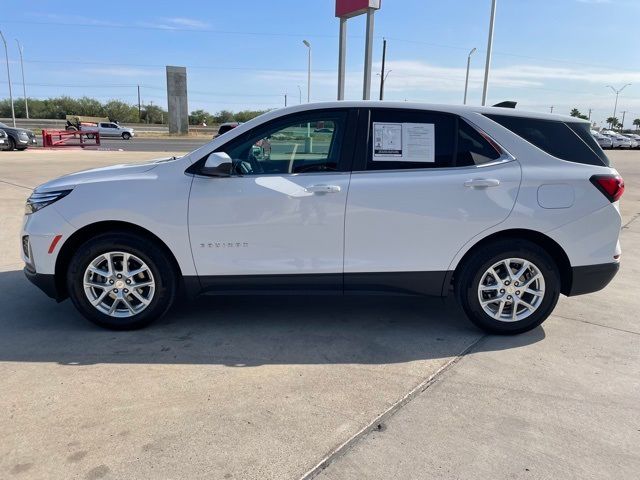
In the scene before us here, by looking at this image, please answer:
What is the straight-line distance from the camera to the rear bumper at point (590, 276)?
3943mm

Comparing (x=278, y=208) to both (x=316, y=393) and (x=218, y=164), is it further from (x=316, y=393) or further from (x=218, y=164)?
(x=316, y=393)

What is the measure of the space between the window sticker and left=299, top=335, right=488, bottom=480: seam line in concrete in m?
1.50

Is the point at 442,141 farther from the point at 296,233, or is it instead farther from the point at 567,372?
the point at 567,372

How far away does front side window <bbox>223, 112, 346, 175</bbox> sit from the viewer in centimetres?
386

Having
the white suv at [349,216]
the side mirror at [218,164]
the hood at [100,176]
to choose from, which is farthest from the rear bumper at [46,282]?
the side mirror at [218,164]

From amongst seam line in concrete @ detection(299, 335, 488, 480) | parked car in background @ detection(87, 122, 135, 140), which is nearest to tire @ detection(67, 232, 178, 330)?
seam line in concrete @ detection(299, 335, 488, 480)

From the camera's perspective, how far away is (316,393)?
3117 mm

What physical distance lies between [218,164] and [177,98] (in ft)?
173

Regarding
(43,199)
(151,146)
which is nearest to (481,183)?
(43,199)

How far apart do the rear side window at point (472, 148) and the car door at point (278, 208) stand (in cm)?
84

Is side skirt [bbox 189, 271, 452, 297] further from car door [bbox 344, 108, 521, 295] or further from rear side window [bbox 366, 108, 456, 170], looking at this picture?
rear side window [bbox 366, 108, 456, 170]

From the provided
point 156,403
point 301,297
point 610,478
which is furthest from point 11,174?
point 610,478

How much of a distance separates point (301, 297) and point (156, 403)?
82.6 inches

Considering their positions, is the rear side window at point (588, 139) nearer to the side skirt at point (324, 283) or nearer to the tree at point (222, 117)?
the side skirt at point (324, 283)
